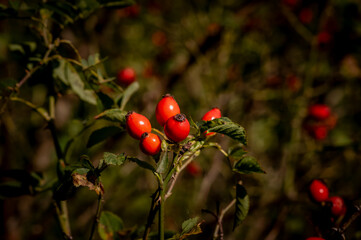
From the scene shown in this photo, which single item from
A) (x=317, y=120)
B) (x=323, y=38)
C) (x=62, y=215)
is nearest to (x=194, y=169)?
(x=317, y=120)

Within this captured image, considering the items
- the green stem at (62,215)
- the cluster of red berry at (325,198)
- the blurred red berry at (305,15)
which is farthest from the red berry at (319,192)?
the blurred red berry at (305,15)

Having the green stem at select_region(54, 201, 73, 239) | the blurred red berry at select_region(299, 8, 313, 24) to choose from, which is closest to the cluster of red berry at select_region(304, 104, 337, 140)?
the blurred red berry at select_region(299, 8, 313, 24)

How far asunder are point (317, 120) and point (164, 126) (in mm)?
1913

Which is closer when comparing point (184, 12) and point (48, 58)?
point (48, 58)

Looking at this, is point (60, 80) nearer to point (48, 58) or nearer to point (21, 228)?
point (48, 58)

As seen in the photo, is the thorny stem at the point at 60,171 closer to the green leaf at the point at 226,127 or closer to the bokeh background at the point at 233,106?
the green leaf at the point at 226,127

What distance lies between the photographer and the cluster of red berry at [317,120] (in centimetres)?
230

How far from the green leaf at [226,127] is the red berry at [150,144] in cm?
15

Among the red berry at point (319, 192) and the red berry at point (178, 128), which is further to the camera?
the red berry at point (319, 192)

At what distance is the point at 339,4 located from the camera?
2.43 metres

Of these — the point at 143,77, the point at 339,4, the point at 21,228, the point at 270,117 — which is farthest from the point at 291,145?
the point at 21,228

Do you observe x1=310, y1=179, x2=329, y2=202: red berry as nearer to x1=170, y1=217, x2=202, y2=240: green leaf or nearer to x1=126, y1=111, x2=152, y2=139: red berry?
x1=170, y1=217, x2=202, y2=240: green leaf

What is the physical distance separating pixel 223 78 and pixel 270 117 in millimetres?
633

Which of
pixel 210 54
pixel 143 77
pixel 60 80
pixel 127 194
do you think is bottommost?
pixel 127 194
